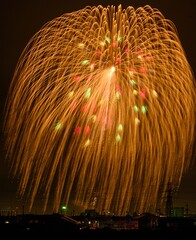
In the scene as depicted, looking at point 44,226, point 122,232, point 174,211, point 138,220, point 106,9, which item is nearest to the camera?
point 106,9

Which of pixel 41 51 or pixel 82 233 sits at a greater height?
pixel 41 51

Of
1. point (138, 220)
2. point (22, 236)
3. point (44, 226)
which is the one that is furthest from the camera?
point (138, 220)

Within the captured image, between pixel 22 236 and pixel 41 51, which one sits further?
pixel 22 236

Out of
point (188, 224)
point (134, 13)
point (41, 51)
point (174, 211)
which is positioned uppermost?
point (134, 13)

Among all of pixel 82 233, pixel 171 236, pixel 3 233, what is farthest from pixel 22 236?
pixel 171 236

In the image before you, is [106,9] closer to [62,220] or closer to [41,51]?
[41,51]

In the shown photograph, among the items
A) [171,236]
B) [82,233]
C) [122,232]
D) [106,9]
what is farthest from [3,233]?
[106,9]

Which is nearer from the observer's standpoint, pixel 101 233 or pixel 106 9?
pixel 106 9

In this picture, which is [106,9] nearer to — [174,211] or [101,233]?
[101,233]

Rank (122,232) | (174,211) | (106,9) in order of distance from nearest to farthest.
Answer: (106,9) < (122,232) < (174,211)
